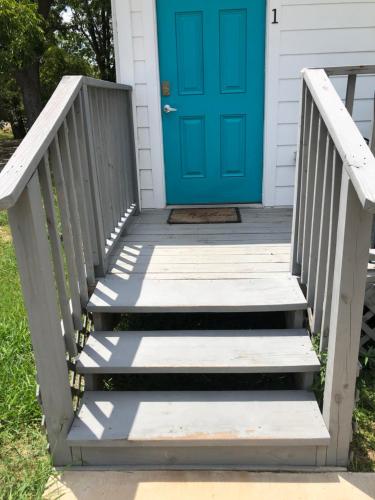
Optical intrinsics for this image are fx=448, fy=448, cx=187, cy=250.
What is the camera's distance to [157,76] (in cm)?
361

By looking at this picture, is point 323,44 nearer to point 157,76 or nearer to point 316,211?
point 157,76

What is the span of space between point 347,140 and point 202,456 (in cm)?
139

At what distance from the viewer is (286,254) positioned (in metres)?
2.87

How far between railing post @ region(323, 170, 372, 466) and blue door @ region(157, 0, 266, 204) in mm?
2277

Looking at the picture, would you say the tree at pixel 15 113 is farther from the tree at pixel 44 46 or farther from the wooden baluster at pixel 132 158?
the wooden baluster at pixel 132 158

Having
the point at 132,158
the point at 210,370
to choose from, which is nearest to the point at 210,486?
the point at 210,370

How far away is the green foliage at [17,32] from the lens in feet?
17.7

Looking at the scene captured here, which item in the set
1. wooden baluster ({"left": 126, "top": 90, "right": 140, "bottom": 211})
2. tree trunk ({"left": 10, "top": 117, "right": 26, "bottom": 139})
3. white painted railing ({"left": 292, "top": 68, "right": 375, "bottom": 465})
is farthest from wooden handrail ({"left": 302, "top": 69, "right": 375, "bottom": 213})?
tree trunk ({"left": 10, "top": 117, "right": 26, "bottom": 139})

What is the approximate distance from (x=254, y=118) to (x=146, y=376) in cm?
232

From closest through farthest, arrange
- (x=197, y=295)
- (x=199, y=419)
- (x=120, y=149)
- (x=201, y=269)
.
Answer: (x=199, y=419), (x=197, y=295), (x=201, y=269), (x=120, y=149)

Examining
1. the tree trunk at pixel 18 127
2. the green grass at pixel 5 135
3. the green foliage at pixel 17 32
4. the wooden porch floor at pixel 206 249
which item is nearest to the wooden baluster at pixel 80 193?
the wooden porch floor at pixel 206 249

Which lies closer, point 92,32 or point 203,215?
point 203,215

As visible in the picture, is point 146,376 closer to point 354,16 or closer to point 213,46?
point 213,46

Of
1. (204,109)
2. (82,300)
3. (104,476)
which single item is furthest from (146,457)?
(204,109)
